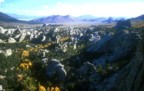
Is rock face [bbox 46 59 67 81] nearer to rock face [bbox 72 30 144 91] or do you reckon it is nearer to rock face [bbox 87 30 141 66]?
rock face [bbox 72 30 144 91]

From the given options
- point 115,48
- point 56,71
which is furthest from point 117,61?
point 56,71

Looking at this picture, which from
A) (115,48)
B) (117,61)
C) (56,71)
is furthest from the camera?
(115,48)

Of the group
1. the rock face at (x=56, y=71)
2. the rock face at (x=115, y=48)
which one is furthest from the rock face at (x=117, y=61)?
the rock face at (x=56, y=71)

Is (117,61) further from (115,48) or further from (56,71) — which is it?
(56,71)

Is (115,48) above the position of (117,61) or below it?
above

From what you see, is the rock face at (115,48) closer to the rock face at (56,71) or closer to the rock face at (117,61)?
the rock face at (117,61)

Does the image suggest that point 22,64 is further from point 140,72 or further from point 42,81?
point 140,72
